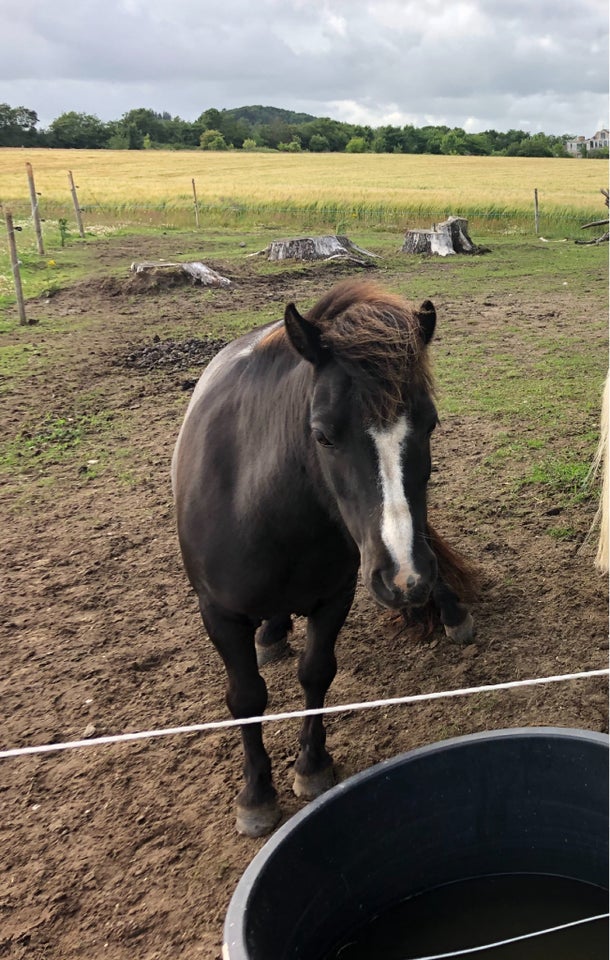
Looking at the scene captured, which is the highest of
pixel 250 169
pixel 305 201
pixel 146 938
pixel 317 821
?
pixel 250 169

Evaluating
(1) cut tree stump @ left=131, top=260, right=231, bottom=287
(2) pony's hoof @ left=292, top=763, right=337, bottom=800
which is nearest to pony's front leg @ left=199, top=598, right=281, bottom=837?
(2) pony's hoof @ left=292, top=763, right=337, bottom=800

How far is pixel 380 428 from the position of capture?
1.94 metres

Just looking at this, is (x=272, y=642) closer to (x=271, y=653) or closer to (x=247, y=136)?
(x=271, y=653)

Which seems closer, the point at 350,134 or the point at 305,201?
the point at 305,201

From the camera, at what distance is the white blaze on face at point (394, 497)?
1.90 m

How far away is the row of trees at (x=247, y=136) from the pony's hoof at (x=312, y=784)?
7087 cm

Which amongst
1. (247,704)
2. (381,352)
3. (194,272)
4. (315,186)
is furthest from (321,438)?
(315,186)

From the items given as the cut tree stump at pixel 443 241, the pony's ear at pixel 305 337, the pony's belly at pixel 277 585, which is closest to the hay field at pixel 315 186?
the cut tree stump at pixel 443 241

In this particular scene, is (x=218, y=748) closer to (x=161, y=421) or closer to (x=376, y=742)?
(x=376, y=742)

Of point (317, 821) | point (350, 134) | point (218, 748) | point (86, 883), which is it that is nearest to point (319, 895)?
point (317, 821)

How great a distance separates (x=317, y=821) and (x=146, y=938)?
31.9 inches

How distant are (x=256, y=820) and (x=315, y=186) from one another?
31524 mm

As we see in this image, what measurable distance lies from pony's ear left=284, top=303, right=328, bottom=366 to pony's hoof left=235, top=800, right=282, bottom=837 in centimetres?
175

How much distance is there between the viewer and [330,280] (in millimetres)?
13344
